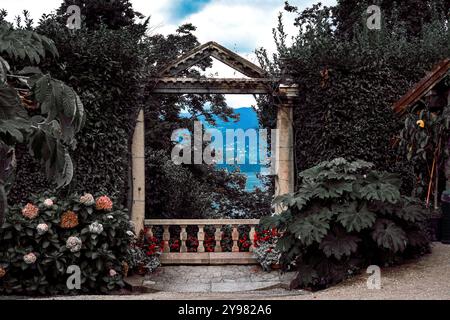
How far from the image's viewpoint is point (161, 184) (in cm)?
1216

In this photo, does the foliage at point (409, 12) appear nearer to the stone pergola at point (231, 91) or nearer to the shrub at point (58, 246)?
the stone pergola at point (231, 91)

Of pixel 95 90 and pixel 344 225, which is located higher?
pixel 95 90

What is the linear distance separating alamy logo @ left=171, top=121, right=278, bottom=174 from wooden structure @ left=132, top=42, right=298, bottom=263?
3.40m

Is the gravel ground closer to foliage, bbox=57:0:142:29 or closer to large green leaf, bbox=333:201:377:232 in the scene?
large green leaf, bbox=333:201:377:232

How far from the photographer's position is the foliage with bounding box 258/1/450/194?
9250mm

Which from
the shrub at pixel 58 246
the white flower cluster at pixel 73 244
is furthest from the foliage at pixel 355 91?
the white flower cluster at pixel 73 244

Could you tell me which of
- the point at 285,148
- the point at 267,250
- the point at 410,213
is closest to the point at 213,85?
the point at 285,148

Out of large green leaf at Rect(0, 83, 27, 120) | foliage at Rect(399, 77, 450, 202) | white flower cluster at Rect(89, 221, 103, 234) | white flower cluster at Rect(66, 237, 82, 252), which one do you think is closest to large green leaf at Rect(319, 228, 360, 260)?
foliage at Rect(399, 77, 450, 202)

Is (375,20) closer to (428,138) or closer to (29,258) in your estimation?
(428,138)

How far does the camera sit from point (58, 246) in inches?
281

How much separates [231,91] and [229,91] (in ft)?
0.13

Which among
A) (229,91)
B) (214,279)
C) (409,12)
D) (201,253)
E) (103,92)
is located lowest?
(214,279)

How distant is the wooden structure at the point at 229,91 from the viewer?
9.64 metres
